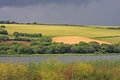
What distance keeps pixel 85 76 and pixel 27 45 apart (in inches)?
1929

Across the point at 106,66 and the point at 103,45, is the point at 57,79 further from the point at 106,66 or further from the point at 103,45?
the point at 103,45

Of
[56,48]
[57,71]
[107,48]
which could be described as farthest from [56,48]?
[57,71]

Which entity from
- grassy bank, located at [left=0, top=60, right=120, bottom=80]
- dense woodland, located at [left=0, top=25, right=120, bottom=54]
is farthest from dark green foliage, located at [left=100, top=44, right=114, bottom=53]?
grassy bank, located at [left=0, top=60, right=120, bottom=80]

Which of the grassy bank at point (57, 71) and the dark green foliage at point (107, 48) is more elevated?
the grassy bank at point (57, 71)

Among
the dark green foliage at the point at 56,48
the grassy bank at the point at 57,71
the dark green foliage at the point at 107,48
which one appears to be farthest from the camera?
the dark green foliage at the point at 107,48

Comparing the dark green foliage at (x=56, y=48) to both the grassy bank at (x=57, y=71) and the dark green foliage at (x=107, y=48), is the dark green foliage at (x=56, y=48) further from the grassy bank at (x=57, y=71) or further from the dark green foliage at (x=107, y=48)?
the grassy bank at (x=57, y=71)

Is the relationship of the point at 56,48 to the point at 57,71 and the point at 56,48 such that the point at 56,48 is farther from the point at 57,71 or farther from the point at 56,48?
the point at 57,71

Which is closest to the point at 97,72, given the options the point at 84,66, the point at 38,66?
the point at 84,66

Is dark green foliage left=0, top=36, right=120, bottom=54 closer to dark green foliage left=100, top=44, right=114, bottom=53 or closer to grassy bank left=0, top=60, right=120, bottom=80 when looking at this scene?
dark green foliage left=100, top=44, right=114, bottom=53

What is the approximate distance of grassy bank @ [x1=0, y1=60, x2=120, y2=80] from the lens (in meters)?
17.0

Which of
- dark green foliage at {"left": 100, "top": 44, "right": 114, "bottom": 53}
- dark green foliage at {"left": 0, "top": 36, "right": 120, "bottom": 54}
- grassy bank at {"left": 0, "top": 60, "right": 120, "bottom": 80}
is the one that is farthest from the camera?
dark green foliage at {"left": 100, "top": 44, "right": 114, "bottom": 53}

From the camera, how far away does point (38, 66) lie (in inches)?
727

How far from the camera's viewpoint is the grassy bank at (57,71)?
17047mm

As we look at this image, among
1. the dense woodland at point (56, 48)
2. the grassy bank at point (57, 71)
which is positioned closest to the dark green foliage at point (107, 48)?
the dense woodland at point (56, 48)
